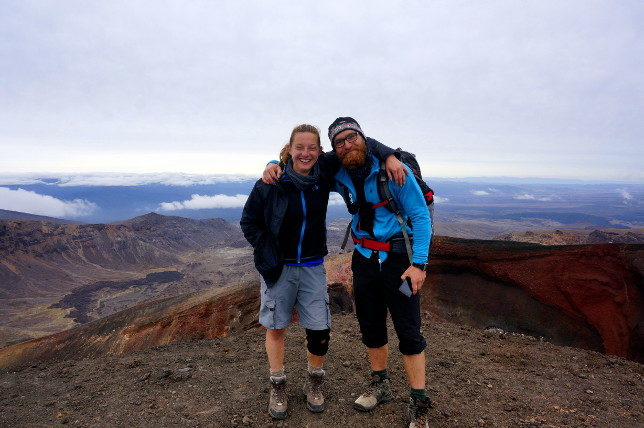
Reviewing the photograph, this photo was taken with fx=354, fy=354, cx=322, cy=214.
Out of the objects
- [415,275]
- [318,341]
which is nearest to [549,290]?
[415,275]

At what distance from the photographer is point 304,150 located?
9.41 feet

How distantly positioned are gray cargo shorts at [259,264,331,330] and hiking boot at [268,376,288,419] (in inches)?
20.0

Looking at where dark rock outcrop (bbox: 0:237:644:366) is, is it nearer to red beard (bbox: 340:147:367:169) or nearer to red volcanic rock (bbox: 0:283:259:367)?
red volcanic rock (bbox: 0:283:259:367)

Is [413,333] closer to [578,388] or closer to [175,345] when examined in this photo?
[578,388]

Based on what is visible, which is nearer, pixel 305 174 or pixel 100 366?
pixel 305 174

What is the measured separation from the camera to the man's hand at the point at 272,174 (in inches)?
113

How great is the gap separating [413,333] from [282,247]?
1.28 meters

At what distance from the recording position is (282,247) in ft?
9.95

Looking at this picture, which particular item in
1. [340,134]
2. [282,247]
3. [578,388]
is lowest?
[578,388]

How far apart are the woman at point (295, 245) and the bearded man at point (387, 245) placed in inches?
7.3

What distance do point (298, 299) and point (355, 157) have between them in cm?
136

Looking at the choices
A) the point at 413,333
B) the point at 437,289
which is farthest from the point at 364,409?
the point at 437,289

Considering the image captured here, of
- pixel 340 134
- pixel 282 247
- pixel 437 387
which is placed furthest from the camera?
pixel 437 387

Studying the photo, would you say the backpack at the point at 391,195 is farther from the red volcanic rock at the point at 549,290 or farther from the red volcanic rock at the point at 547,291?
the red volcanic rock at the point at 549,290
